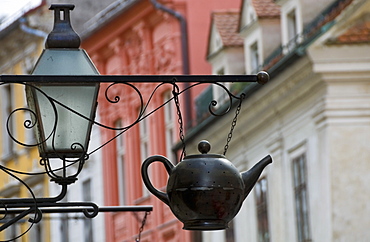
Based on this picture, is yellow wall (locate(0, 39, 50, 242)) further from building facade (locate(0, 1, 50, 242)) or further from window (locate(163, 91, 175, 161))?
window (locate(163, 91, 175, 161))

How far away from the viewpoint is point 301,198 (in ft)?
78.4

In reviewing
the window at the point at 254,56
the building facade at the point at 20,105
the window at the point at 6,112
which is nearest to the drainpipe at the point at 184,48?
the window at the point at 254,56

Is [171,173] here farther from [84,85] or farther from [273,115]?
[273,115]

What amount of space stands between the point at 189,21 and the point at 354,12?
9.45 meters

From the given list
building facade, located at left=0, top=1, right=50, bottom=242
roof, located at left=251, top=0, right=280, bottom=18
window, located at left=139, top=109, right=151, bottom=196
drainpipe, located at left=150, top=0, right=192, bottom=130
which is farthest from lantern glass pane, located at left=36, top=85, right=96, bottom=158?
building facade, located at left=0, top=1, right=50, bottom=242

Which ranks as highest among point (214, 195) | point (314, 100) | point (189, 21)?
point (189, 21)

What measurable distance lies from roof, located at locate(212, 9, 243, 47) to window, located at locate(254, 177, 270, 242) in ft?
12.1

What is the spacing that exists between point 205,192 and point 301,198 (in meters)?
16.1

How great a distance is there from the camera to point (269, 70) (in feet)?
79.0

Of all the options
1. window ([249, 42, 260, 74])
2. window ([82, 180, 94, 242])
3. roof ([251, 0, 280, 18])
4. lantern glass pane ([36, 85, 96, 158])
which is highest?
roof ([251, 0, 280, 18])

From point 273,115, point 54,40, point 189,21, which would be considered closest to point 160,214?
point 189,21

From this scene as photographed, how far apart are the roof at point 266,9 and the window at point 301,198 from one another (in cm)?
346

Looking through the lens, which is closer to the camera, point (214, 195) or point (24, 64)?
point (214, 195)

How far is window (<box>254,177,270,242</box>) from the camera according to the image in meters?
25.8
